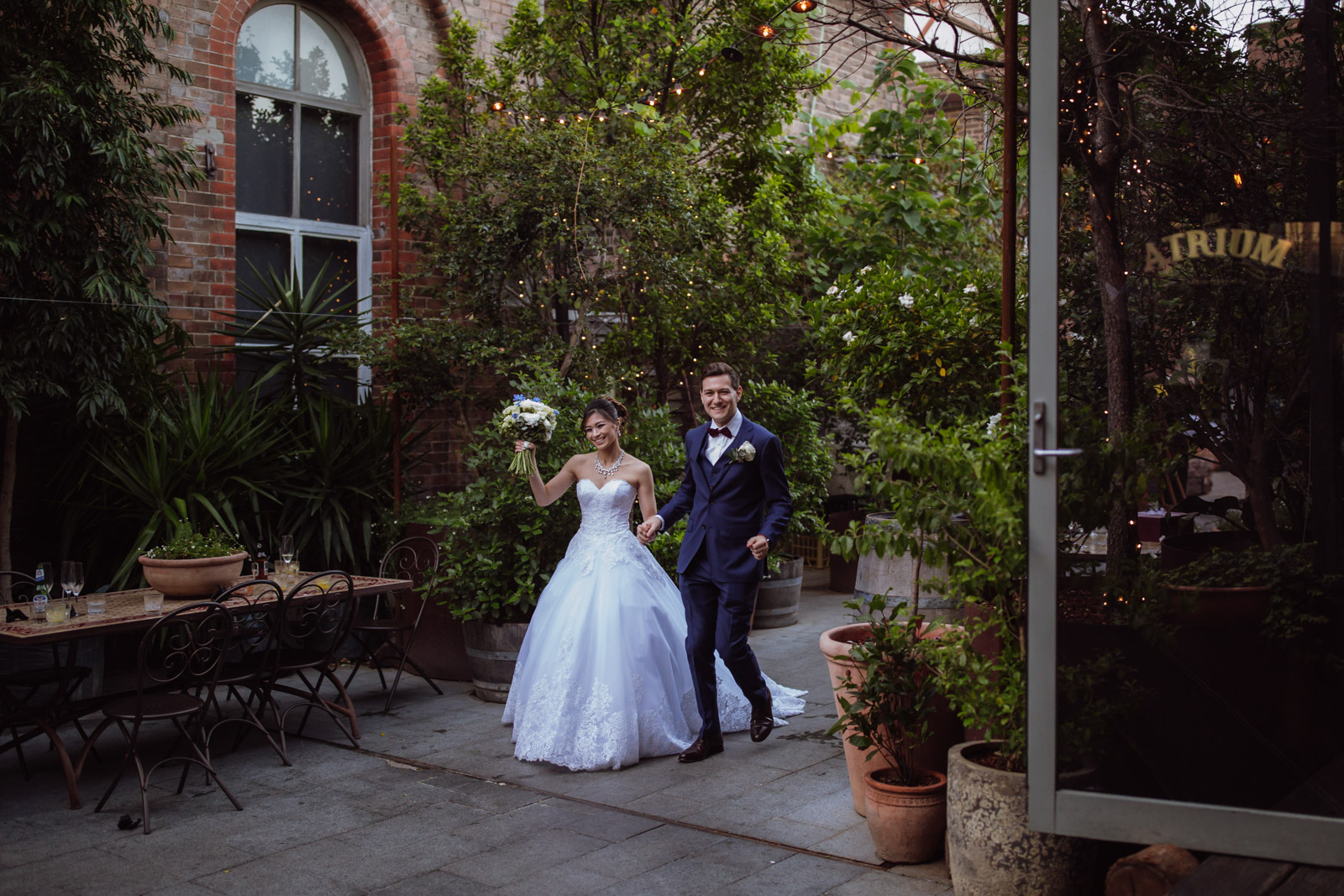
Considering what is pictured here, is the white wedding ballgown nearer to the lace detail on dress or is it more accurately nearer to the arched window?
the lace detail on dress

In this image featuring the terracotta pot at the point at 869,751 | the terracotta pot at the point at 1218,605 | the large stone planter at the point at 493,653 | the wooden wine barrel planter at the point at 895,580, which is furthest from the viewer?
the large stone planter at the point at 493,653

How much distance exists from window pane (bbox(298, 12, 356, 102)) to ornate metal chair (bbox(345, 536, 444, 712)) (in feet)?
12.3

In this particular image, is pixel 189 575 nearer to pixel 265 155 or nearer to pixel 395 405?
pixel 395 405

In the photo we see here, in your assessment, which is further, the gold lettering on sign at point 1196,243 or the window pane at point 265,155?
the window pane at point 265,155

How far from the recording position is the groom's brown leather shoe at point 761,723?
530 centimetres

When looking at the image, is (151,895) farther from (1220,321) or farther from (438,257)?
(438,257)

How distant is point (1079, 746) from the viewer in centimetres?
301

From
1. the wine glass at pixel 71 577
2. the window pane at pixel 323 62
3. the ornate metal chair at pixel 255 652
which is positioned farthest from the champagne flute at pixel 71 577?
the window pane at pixel 323 62

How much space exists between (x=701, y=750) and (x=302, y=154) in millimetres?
5602

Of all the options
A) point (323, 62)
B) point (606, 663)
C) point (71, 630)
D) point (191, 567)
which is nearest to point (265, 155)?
point (323, 62)

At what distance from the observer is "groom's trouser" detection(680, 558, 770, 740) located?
5008 mm

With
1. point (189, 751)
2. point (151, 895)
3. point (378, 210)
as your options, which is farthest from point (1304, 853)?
point (378, 210)

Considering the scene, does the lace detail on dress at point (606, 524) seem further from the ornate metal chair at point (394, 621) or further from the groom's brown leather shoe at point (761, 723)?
the ornate metal chair at point (394, 621)

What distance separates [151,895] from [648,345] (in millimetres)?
5191
